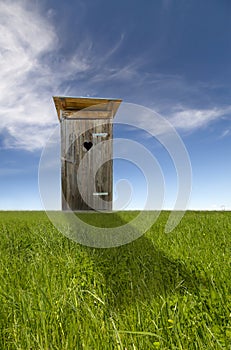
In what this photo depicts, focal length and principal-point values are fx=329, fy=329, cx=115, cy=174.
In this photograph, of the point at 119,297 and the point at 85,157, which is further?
the point at 85,157

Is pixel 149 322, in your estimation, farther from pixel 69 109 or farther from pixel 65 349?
pixel 69 109

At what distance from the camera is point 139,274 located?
9.86 ft

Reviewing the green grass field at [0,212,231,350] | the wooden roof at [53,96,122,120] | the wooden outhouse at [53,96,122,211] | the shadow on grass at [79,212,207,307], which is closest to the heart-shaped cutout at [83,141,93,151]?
the wooden outhouse at [53,96,122,211]

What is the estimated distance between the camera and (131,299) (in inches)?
95.9

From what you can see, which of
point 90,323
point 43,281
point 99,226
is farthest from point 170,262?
point 99,226

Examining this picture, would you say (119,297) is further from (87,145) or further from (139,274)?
(87,145)

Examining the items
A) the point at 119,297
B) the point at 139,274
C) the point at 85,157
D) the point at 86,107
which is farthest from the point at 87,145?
the point at 119,297

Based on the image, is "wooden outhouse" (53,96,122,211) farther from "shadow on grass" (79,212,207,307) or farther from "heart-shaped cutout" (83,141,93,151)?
"shadow on grass" (79,212,207,307)

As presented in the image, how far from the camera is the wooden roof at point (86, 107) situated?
9.03 meters

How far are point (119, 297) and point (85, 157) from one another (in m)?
7.33

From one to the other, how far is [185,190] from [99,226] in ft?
7.41

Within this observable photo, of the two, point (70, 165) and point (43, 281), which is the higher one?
point (70, 165)

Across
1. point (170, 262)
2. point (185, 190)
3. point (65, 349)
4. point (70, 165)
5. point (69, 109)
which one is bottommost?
point (65, 349)

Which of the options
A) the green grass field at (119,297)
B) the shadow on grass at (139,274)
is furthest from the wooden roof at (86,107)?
the shadow on grass at (139,274)
